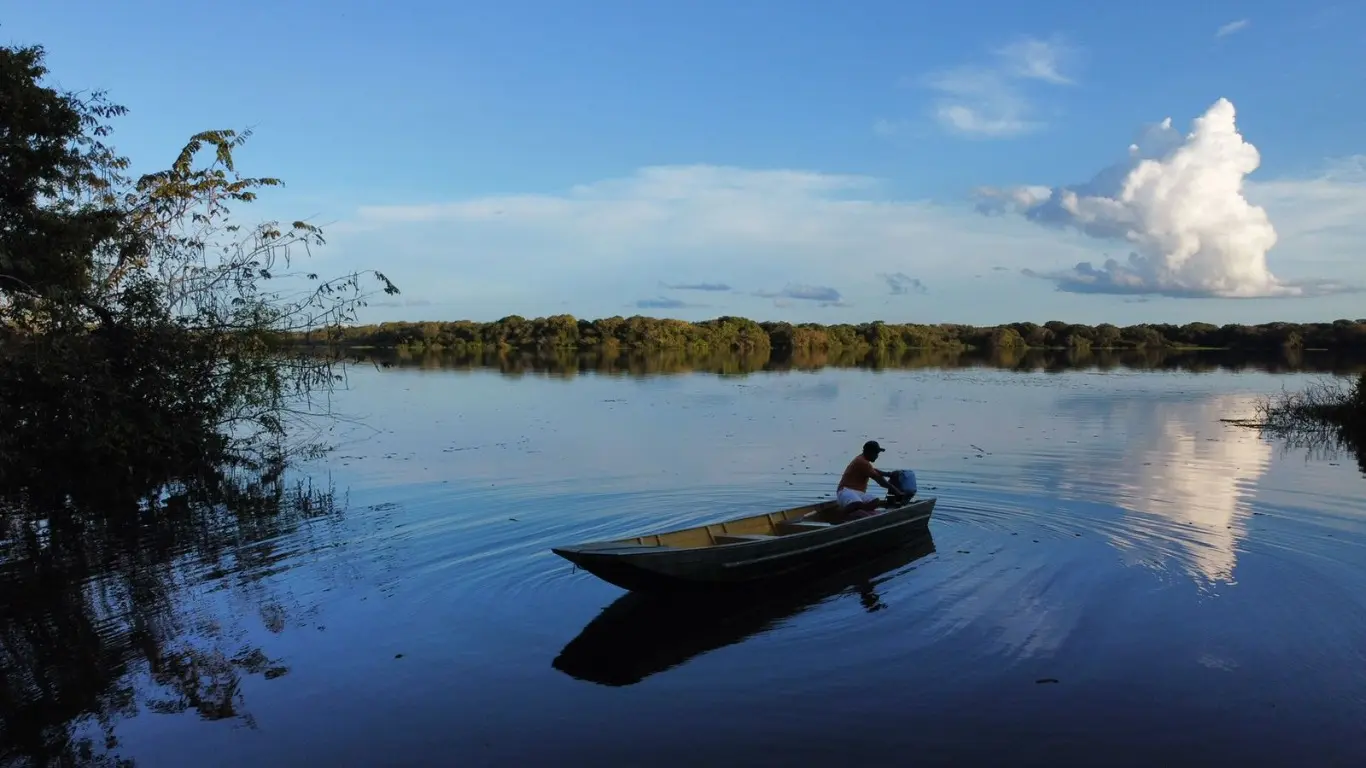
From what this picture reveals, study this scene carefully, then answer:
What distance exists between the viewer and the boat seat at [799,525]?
13.8 meters

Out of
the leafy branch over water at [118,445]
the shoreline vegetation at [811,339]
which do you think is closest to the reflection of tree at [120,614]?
the leafy branch over water at [118,445]

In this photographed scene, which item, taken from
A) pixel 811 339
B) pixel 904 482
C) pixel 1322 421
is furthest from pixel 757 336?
pixel 904 482

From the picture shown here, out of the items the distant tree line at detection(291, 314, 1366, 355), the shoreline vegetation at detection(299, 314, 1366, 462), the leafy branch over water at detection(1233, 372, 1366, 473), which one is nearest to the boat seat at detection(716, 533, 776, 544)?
the leafy branch over water at detection(1233, 372, 1366, 473)

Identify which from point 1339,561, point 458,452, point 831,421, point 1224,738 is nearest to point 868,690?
point 1224,738

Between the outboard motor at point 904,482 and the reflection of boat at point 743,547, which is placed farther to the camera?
the outboard motor at point 904,482

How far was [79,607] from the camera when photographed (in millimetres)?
11680

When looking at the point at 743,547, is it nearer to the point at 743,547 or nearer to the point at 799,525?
the point at 743,547

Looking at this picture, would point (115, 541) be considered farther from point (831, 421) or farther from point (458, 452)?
point (831, 421)

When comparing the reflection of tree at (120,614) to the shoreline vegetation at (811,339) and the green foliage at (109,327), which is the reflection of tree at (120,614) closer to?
the green foliage at (109,327)

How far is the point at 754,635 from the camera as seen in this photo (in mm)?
10539

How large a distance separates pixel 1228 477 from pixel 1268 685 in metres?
13.7

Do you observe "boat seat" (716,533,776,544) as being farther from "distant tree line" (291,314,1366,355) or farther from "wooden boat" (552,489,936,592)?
"distant tree line" (291,314,1366,355)

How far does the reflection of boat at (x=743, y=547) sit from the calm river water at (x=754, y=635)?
455mm

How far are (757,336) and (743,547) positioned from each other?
12698cm
